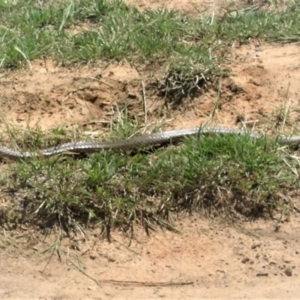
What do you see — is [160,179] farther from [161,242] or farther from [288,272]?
[288,272]

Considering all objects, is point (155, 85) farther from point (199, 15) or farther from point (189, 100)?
point (199, 15)

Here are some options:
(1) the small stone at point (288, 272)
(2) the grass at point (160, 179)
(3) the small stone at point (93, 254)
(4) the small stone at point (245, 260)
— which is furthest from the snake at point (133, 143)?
(1) the small stone at point (288, 272)

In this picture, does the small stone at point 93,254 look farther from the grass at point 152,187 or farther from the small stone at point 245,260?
the small stone at point 245,260

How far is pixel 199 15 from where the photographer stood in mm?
8188

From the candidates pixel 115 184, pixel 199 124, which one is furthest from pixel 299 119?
pixel 115 184

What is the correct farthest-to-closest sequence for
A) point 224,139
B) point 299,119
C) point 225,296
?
point 299,119, point 224,139, point 225,296

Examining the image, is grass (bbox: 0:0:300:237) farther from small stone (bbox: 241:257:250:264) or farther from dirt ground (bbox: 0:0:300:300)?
small stone (bbox: 241:257:250:264)

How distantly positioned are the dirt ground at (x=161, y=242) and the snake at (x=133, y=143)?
273mm

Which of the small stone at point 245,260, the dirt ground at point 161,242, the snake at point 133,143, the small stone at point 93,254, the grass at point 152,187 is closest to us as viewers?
the dirt ground at point 161,242

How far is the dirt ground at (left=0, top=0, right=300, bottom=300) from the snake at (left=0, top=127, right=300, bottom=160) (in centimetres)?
27

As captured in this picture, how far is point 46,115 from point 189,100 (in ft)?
3.92

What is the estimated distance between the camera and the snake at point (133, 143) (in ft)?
21.3

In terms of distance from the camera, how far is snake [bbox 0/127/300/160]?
21.3ft

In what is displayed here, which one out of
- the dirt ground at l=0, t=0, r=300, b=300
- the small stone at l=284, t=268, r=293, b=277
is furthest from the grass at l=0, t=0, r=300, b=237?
the small stone at l=284, t=268, r=293, b=277
